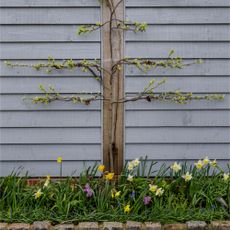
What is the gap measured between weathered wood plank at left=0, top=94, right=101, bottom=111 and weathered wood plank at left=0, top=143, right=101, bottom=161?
0.95 feet

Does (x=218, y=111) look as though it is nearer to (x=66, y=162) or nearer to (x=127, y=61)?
(x=127, y=61)

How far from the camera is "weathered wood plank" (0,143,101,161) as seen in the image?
3896 mm

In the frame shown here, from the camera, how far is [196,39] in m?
3.84

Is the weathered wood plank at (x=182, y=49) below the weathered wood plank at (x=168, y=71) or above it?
above

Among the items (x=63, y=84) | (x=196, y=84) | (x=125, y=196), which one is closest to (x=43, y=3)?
(x=63, y=84)

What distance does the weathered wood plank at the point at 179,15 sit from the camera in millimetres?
3818

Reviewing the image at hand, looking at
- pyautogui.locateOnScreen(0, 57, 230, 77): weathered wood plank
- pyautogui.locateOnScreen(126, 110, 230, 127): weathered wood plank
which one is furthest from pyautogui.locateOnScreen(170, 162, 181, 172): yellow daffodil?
pyautogui.locateOnScreen(0, 57, 230, 77): weathered wood plank

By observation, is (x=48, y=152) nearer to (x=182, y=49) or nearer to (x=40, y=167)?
(x=40, y=167)

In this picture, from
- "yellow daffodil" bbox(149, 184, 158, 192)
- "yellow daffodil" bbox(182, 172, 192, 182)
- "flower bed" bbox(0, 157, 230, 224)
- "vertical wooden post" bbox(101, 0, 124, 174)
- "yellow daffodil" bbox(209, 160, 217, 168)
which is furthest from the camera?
"vertical wooden post" bbox(101, 0, 124, 174)

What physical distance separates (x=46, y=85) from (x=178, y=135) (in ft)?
3.61

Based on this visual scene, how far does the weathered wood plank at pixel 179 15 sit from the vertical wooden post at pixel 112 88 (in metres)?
0.14

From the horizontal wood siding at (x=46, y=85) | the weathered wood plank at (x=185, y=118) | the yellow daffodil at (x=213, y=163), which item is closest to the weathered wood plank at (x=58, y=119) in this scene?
the horizontal wood siding at (x=46, y=85)

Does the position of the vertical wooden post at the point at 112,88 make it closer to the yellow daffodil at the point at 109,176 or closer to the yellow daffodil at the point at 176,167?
the yellow daffodil at the point at 109,176

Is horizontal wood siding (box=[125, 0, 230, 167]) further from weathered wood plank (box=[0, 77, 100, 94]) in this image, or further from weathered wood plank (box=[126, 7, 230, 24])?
weathered wood plank (box=[0, 77, 100, 94])
